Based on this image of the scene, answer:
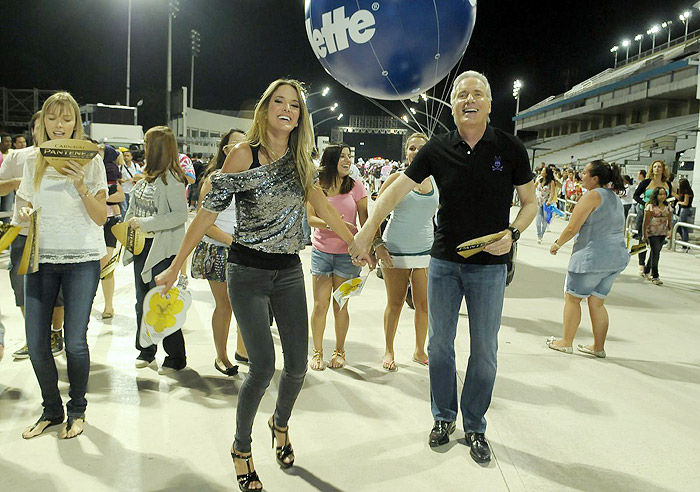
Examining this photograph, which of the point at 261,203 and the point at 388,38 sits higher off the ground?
the point at 388,38

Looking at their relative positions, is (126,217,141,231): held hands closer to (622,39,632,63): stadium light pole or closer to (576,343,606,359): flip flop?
(576,343,606,359): flip flop

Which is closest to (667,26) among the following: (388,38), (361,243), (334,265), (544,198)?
(544,198)

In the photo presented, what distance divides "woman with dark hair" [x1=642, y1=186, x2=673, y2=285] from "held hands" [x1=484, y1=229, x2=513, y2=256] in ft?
20.4

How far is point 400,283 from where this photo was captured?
457 cm

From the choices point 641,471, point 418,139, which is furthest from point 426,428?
point 418,139

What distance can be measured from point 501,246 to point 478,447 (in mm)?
1098

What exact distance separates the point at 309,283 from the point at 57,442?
15.8 feet

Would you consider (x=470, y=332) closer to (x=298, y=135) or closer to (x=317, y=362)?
(x=298, y=135)

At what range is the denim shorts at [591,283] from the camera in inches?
196

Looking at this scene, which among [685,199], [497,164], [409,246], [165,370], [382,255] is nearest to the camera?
[497,164]

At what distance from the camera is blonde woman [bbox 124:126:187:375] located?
14.0ft

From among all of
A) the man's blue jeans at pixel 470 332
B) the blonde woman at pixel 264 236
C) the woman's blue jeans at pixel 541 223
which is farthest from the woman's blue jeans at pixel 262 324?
the woman's blue jeans at pixel 541 223

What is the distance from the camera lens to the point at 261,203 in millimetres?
2730

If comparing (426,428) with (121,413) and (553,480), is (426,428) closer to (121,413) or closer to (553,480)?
(553,480)
